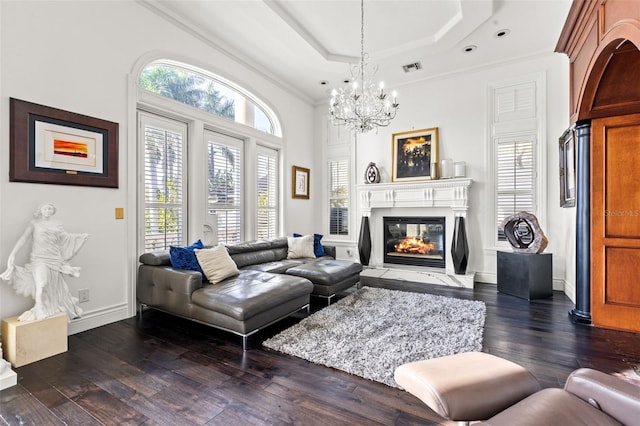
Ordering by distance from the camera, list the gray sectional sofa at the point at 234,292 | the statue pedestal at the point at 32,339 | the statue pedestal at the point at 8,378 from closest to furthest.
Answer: the statue pedestal at the point at 8,378 → the statue pedestal at the point at 32,339 → the gray sectional sofa at the point at 234,292

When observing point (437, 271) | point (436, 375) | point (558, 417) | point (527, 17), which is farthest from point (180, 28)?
point (437, 271)

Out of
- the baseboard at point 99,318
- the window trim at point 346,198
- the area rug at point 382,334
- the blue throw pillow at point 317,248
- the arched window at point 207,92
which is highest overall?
A: the arched window at point 207,92

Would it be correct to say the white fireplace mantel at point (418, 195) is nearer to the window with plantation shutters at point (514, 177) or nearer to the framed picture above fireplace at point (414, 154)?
the framed picture above fireplace at point (414, 154)

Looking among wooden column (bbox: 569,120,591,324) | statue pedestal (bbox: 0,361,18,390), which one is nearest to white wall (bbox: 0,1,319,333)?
statue pedestal (bbox: 0,361,18,390)

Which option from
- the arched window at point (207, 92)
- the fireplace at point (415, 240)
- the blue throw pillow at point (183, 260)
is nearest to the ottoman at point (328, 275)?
the blue throw pillow at point (183, 260)

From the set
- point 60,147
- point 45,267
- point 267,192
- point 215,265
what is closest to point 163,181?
point 60,147

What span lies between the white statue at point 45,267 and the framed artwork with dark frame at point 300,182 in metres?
3.86

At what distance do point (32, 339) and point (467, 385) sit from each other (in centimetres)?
310

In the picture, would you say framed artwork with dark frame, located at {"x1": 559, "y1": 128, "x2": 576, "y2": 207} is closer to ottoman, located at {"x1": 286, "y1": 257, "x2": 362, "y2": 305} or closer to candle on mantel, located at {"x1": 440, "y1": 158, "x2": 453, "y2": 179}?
candle on mantel, located at {"x1": 440, "y1": 158, "x2": 453, "y2": 179}

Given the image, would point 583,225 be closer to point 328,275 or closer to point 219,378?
point 328,275

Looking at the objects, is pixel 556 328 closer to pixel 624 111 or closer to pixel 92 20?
pixel 624 111

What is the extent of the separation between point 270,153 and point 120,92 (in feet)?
8.90

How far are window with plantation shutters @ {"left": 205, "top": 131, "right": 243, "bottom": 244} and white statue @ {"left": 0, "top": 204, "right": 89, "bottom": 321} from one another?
1.98 meters

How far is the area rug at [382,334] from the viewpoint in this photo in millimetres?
2445
